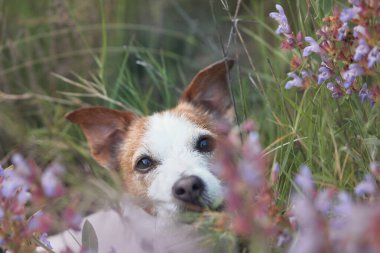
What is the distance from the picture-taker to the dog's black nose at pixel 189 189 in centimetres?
248

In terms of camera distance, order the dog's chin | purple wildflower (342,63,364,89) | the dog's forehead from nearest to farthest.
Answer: purple wildflower (342,63,364,89) → the dog's chin → the dog's forehead

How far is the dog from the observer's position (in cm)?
252

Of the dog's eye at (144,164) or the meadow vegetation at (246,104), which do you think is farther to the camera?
the dog's eye at (144,164)

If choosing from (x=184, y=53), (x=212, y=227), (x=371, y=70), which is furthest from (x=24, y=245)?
(x=184, y=53)

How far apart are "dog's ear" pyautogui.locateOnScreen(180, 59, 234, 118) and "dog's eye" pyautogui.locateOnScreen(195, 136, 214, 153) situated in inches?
13.9

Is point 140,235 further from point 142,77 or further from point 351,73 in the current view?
point 142,77

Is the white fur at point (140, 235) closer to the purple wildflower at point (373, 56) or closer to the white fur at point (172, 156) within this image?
the white fur at point (172, 156)

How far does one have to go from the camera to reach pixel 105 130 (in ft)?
11.1

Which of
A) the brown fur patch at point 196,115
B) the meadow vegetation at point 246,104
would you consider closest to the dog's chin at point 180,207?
the meadow vegetation at point 246,104

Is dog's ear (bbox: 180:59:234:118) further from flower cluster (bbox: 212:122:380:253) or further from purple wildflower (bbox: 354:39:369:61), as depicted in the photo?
flower cluster (bbox: 212:122:380:253)

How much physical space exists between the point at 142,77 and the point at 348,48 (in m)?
2.97

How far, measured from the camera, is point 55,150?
3664 mm

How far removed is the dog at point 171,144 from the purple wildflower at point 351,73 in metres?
0.66

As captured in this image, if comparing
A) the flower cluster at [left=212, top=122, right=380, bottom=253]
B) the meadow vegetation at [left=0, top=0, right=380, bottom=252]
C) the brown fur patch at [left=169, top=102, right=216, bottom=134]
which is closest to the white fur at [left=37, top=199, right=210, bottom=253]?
the meadow vegetation at [left=0, top=0, right=380, bottom=252]
